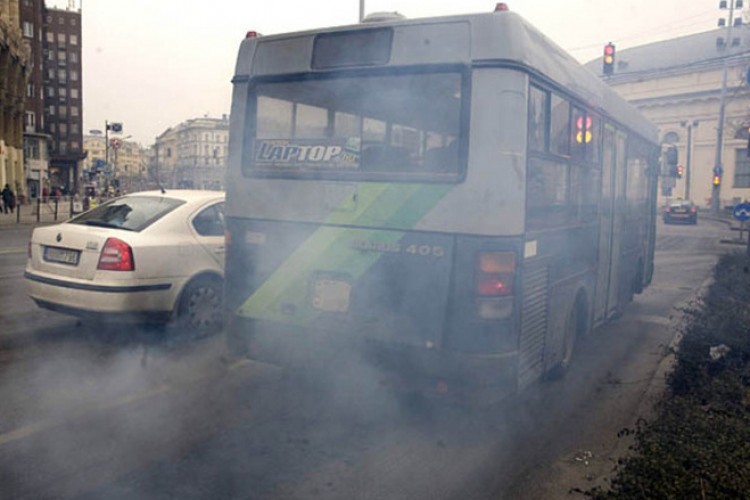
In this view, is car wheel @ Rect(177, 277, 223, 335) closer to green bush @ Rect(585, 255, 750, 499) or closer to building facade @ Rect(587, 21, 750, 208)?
green bush @ Rect(585, 255, 750, 499)

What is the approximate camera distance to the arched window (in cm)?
5503

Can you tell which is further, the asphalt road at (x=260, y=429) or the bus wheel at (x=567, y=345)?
the bus wheel at (x=567, y=345)

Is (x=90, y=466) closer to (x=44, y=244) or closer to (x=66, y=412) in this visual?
(x=66, y=412)

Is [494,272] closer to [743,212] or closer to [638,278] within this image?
[638,278]

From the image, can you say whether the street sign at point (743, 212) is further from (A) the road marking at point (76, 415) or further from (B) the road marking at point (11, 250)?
(B) the road marking at point (11, 250)

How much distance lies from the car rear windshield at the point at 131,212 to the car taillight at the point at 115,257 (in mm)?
326

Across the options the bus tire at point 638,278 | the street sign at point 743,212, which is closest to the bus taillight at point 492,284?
the bus tire at point 638,278

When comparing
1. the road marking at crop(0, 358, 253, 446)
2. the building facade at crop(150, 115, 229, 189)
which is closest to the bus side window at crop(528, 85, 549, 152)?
the road marking at crop(0, 358, 253, 446)

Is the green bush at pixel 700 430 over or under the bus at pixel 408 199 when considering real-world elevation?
under

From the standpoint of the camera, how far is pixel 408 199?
407 centimetres

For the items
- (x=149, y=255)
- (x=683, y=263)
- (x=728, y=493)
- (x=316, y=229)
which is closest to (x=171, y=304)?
(x=149, y=255)

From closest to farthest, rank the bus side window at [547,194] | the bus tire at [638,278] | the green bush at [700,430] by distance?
the green bush at [700,430] → the bus side window at [547,194] → the bus tire at [638,278]

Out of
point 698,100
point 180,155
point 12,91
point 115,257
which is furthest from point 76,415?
point 698,100

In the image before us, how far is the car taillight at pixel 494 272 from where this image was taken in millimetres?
3859
